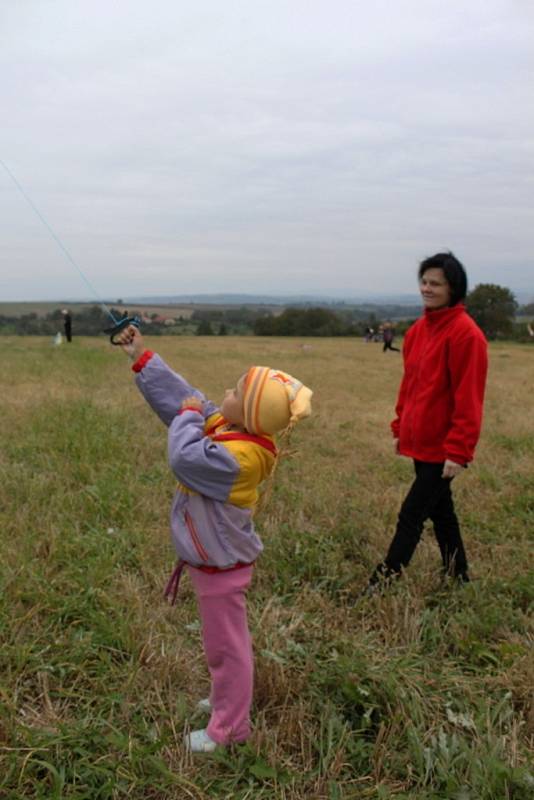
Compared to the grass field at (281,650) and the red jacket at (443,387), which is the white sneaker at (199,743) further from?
the red jacket at (443,387)

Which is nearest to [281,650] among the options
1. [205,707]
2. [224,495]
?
[205,707]

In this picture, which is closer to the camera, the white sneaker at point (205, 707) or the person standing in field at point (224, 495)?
the person standing in field at point (224, 495)

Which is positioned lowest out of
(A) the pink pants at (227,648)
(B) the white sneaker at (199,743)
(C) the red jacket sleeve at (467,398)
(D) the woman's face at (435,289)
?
(B) the white sneaker at (199,743)

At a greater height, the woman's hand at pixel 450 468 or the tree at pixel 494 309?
the tree at pixel 494 309

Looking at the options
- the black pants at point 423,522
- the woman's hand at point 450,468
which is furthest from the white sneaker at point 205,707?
the woman's hand at point 450,468

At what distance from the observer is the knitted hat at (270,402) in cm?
226

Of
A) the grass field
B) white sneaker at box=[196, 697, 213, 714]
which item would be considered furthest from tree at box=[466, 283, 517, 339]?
white sneaker at box=[196, 697, 213, 714]

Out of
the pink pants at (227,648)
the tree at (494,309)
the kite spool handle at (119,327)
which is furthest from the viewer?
the tree at (494,309)

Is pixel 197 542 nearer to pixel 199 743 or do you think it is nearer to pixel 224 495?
pixel 224 495

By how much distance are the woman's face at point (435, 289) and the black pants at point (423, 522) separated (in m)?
0.93

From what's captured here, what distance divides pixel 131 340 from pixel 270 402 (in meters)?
0.66

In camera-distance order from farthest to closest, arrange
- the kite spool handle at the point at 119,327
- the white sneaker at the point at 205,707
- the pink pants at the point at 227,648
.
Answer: the white sneaker at the point at 205,707, the kite spool handle at the point at 119,327, the pink pants at the point at 227,648

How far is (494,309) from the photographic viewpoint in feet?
191

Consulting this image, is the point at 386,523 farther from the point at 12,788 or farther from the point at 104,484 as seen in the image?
the point at 12,788
